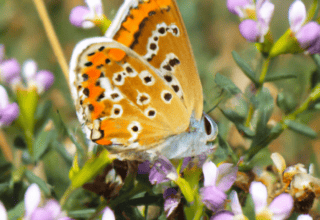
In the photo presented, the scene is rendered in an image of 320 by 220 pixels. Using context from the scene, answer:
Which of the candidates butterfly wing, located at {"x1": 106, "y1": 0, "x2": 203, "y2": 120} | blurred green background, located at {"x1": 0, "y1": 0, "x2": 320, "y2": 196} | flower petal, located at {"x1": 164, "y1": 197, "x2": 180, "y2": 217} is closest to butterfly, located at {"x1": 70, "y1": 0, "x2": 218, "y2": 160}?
butterfly wing, located at {"x1": 106, "y1": 0, "x2": 203, "y2": 120}

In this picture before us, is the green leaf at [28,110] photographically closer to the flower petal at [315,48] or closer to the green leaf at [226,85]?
the green leaf at [226,85]

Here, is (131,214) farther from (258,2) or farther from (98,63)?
(258,2)

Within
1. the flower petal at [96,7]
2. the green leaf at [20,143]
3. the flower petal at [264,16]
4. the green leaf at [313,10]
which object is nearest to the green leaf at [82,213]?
the green leaf at [20,143]

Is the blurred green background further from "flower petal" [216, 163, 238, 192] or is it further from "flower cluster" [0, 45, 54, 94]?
"flower petal" [216, 163, 238, 192]

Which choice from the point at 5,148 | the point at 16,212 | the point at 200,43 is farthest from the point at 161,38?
the point at 200,43

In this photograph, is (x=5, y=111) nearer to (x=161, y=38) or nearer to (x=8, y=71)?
(x=8, y=71)


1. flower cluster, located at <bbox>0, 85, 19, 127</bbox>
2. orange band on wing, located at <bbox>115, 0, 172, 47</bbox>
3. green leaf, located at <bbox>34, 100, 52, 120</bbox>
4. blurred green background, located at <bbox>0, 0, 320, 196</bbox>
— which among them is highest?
orange band on wing, located at <bbox>115, 0, 172, 47</bbox>
